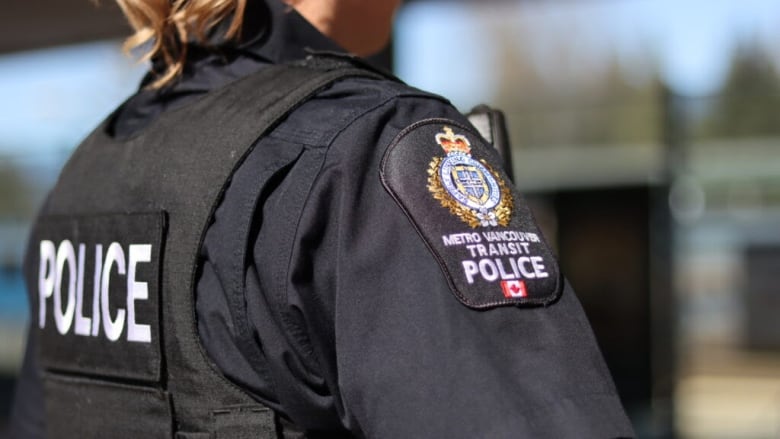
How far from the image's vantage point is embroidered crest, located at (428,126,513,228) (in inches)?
33.1

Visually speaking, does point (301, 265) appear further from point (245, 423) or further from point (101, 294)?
point (101, 294)

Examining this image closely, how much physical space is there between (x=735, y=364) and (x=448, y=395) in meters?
4.79

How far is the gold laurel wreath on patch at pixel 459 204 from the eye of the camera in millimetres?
835

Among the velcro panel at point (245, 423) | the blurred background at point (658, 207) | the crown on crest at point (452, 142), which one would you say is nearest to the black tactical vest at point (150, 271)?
the velcro panel at point (245, 423)

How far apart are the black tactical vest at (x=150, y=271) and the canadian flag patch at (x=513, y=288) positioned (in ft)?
0.77

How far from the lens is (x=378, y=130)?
88cm

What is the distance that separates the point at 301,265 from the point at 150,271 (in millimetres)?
213

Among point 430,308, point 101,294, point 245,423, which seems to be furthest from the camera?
point 101,294

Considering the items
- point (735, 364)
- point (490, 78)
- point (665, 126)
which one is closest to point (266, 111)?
point (665, 126)

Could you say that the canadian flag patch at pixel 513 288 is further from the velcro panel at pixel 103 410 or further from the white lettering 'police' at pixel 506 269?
the velcro panel at pixel 103 410

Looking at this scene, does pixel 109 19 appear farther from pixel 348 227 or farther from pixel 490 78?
pixel 490 78

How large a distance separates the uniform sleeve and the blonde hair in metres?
0.25

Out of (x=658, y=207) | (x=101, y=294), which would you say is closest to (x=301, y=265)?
(x=101, y=294)

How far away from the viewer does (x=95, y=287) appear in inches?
42.1
